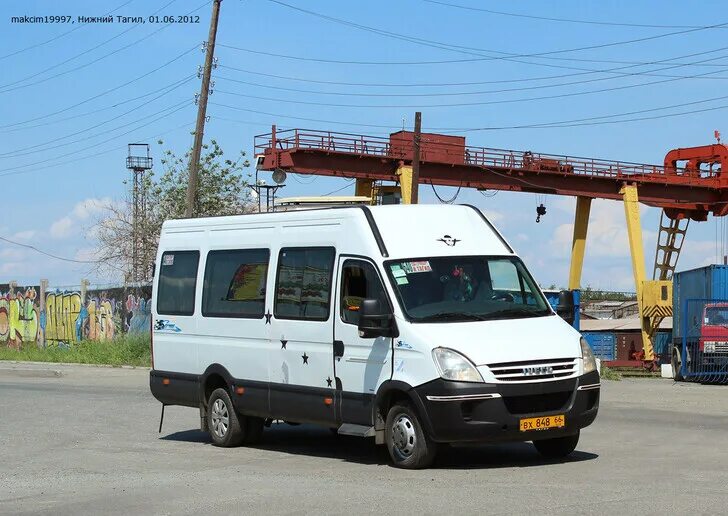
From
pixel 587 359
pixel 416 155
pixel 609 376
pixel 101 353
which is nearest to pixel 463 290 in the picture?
pixel 587 359

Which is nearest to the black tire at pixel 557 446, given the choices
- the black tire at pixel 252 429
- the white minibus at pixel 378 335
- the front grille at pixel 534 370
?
the white minibus at pixel 378 335

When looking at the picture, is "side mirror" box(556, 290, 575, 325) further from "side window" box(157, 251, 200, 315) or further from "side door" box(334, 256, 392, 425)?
"side window" box(157, 251, 200, 315)

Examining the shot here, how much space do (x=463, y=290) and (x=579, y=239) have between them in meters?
50.0

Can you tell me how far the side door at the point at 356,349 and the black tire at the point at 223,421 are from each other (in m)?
2.23

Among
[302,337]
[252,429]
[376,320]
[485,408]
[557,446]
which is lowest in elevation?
[252,429]

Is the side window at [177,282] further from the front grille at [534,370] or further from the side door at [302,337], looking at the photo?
the front grille at [534,370]

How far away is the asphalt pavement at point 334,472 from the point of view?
9289mm

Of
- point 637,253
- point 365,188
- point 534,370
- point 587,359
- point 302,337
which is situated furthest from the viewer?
point 637,253

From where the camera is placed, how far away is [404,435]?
448 inches

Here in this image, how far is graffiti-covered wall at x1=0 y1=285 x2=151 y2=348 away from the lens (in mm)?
39344

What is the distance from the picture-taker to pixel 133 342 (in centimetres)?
3669

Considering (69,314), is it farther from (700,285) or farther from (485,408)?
(485,408)

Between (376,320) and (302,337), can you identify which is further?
(302,337)

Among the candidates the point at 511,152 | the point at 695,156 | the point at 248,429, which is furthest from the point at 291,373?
the point at 695,156
